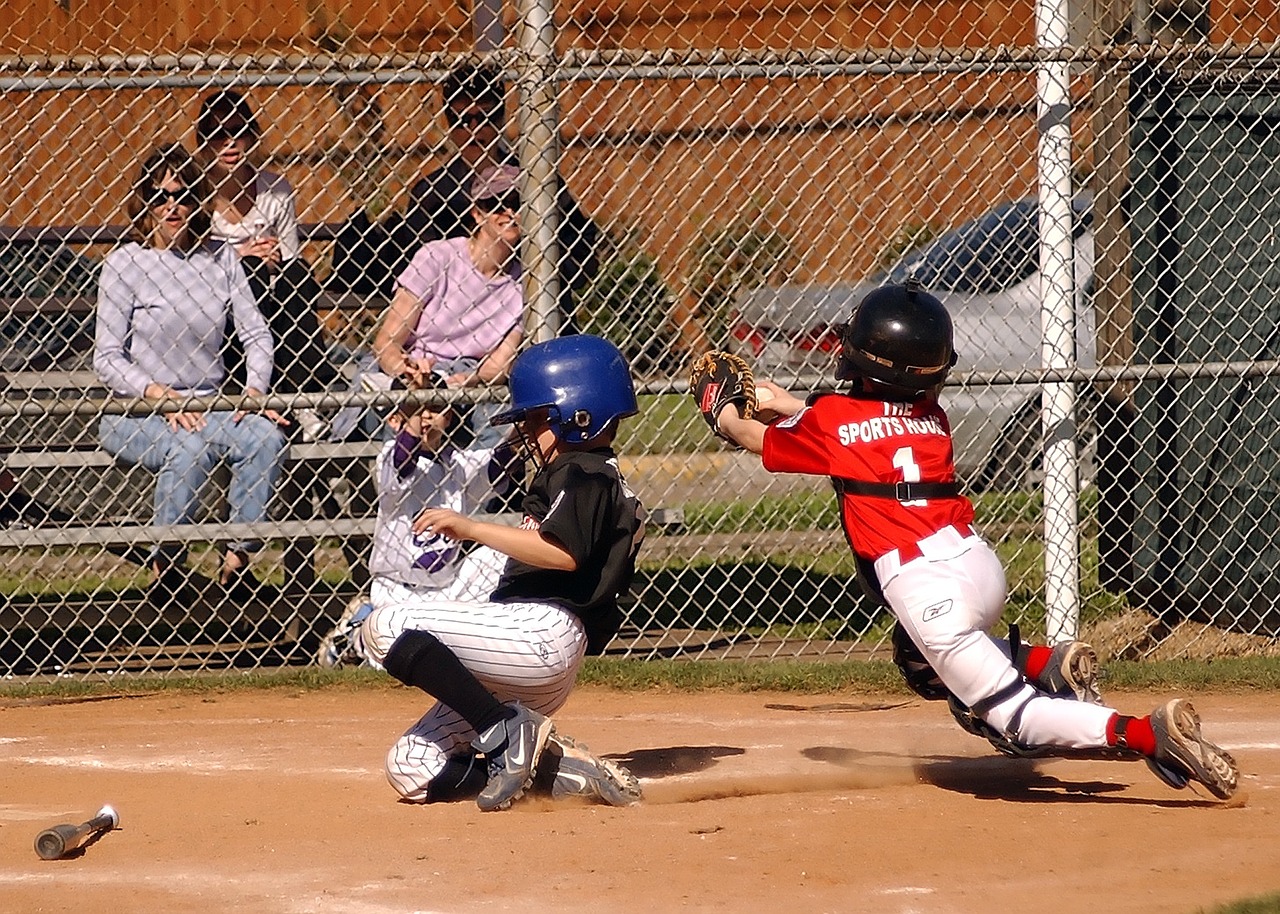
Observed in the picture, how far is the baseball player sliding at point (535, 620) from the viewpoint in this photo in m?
3.94

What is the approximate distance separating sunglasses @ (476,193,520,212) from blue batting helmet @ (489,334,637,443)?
1.97 metres

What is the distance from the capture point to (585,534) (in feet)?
13.0

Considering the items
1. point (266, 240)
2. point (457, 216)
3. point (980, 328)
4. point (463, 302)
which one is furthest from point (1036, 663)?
point (980, 328)

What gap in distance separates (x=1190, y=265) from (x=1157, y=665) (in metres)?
1.61

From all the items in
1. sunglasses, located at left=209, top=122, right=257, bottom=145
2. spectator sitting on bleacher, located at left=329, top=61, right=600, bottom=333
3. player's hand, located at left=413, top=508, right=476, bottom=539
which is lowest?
player's hand, located at left=413, top=508, right=476, bottom=539

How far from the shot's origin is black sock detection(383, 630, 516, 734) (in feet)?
12.9

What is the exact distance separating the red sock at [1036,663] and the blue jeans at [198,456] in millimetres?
3157

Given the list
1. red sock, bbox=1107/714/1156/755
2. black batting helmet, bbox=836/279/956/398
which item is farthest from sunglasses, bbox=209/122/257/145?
red sock, bbox=1107/714/1156/755

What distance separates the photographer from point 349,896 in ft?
10.6

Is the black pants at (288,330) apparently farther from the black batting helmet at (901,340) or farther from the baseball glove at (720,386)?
the black batting helmet at (901,340)

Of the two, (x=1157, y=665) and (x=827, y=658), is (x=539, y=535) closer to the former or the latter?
(x=827, y=658)

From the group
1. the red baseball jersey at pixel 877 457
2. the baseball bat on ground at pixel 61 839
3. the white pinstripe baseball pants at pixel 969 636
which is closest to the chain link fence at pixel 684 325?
the red baseball jersey at pixel 877 457

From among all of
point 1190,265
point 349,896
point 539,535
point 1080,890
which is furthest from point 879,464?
point 1190,265

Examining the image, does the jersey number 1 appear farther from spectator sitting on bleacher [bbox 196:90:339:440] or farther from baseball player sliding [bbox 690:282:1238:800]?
spectator sitting on bleacher [bbox 196:90:339:440]
